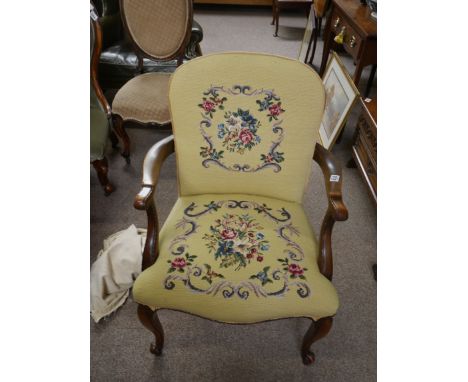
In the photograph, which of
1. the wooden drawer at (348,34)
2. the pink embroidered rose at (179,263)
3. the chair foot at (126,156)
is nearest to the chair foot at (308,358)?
the pink embroidered rose at (179,263)

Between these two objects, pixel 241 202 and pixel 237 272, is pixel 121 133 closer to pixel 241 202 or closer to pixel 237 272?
pixel 241 202

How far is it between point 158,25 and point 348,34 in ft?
4.10

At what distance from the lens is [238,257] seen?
1025 millimetres

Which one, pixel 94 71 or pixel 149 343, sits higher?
pixel 94 71

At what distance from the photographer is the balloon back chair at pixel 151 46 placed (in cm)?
184

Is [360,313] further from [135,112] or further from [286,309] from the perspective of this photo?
[135,112]

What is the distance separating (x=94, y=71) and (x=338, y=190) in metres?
1.41

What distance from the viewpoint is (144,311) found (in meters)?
1.05

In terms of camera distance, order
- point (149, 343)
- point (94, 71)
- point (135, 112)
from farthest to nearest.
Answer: point (135, 112) → point (94, 71) → point (149, 343)

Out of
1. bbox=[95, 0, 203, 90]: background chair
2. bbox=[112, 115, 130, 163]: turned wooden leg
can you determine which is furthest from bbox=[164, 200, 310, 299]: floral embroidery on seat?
bbox=[95, 0, 203, 90]: background chair

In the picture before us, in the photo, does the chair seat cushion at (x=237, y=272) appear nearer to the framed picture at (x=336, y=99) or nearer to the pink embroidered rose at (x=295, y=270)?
the pink embroidered rose at (x=295, y=270)

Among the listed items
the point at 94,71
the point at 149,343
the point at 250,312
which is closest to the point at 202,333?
the point at 149,343

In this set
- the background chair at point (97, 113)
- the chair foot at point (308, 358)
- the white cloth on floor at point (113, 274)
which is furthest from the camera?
the background chair at point (97, 113)

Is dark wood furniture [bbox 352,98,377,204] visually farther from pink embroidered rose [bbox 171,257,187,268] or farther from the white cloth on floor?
the white cloth on floor
